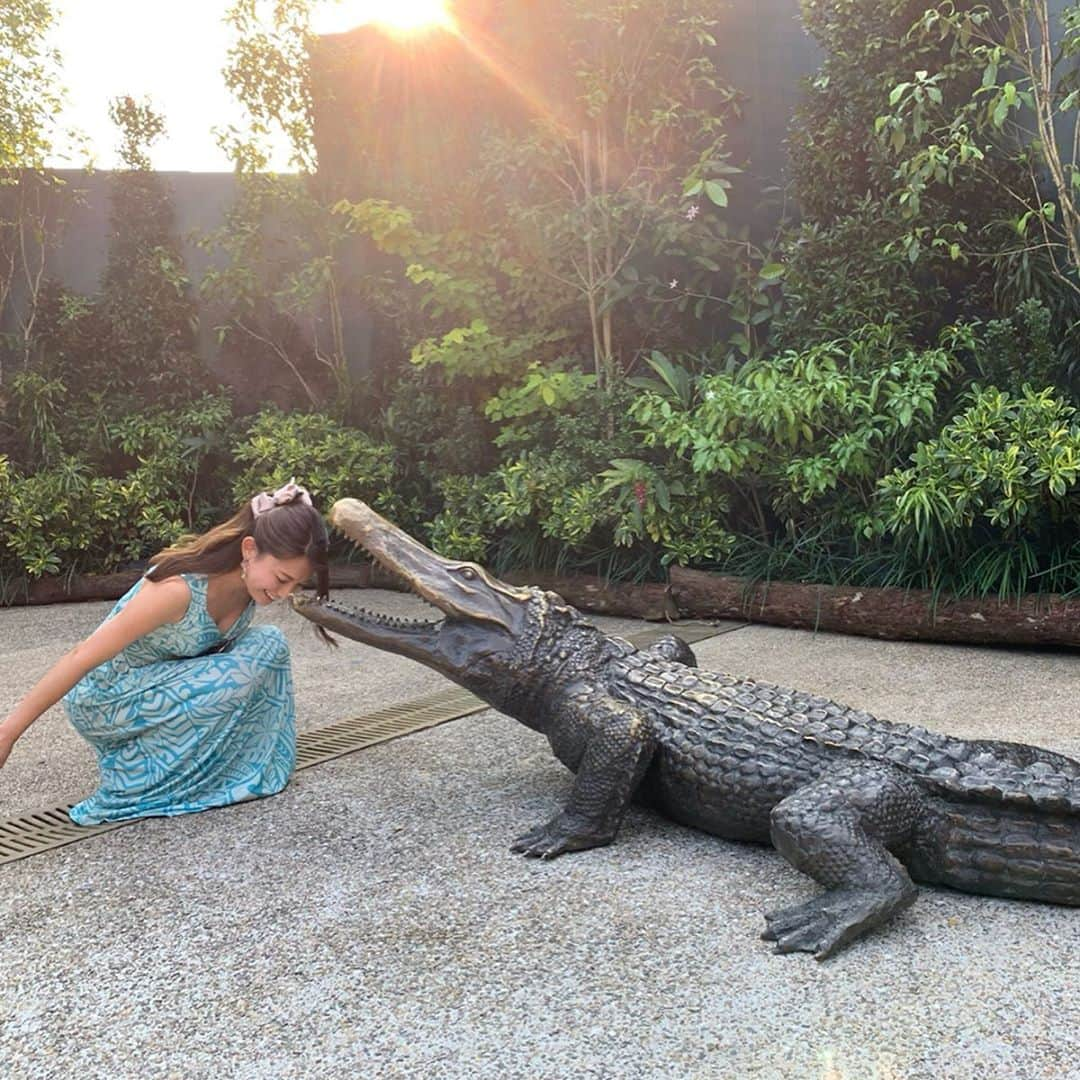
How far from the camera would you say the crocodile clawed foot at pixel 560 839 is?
2283 millimetres

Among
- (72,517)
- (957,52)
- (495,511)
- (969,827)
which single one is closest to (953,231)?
(957,52)

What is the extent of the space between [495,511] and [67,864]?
3317 mm

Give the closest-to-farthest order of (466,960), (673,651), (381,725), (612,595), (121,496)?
1. (466,960)
2. (673,651)
3. (381,725)
4. (612,595)
5. (121,496)

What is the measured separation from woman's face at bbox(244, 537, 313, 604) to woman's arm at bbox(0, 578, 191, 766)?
18 centimetres

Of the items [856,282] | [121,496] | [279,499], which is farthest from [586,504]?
[121,496]

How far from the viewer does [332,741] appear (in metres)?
3.24

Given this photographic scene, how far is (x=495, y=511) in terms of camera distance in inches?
211

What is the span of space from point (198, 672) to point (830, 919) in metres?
1.67

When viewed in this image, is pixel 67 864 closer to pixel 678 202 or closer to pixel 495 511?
pixel 495 511

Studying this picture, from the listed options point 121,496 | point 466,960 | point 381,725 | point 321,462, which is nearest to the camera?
point 466,960

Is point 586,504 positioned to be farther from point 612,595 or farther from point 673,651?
point 673,651

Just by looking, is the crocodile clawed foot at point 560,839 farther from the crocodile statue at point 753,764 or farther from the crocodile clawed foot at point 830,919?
the crocodile clawed foot at point 830,919

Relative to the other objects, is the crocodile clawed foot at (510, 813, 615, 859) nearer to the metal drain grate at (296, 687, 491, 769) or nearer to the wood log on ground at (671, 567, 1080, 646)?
the metal drain grate at (296, 687, 491, 769)

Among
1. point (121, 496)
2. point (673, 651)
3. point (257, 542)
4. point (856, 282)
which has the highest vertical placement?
point (856, 282)
